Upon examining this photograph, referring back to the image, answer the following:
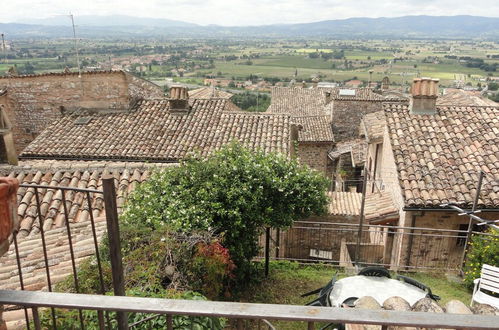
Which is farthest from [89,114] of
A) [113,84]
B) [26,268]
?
[26,268]

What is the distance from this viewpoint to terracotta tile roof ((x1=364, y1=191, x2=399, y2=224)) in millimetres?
11547

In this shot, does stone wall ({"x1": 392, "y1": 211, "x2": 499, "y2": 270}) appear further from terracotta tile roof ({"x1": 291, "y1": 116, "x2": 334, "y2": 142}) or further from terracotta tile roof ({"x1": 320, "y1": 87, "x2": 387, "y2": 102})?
terracotta tile roof ({"x1": 320, "y1": 87, "x2": 387, "y2": 102})

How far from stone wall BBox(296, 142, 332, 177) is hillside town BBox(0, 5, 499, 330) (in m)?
3.95

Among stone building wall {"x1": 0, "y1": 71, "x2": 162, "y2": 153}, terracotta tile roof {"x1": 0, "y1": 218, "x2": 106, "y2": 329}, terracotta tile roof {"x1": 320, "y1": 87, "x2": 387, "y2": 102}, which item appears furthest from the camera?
terracotta tile roof {"x1": 320, "y1": 87, "x2": 387, "y2": 102}

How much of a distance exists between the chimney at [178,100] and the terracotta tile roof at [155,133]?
0.92ft

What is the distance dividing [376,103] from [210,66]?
264 feet

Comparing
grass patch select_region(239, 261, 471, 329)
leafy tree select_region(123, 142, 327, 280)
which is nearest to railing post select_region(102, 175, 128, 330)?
leafy tree select_region(123, 142, 327, 280)

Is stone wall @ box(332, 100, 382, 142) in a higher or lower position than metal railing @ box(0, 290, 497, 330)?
lower

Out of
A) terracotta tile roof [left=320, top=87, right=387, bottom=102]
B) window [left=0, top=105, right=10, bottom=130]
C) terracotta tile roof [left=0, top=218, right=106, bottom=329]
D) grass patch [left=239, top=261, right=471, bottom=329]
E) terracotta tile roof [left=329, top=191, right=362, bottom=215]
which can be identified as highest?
window [left=0, top=105, right=10, bottom=130]

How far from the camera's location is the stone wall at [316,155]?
1009 inches

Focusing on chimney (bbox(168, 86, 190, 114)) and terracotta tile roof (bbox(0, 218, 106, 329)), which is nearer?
terracotta tile roof (bbox(0, 218, 106, 329))

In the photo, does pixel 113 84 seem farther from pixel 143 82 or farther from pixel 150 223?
pixel 150 223

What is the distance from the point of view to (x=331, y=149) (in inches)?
1029

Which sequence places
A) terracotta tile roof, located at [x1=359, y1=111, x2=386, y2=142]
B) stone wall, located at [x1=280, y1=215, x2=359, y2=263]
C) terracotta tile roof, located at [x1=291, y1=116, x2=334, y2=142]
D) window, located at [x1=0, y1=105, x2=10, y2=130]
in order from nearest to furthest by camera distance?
window, located at [x1=0, y1=105, x2=10, y2=130], stone wall, located at [x1=280, y1=215, x2=359, y2=263], terracotta tile roof, located at [x1=359, y1=111, x2=386, y2=142], terracotta tile roof, located at [x1=291, y1=116, x2=334, y2=142]
